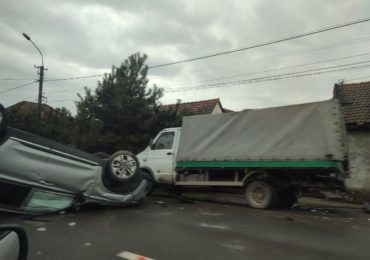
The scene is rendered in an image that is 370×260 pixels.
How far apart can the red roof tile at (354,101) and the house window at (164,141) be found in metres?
9.04

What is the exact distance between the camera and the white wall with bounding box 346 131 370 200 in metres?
19.1

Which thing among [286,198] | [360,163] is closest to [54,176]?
[286,198]

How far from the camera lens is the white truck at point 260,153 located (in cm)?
1136

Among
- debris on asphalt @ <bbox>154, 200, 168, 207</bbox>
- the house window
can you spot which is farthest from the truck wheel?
the house window

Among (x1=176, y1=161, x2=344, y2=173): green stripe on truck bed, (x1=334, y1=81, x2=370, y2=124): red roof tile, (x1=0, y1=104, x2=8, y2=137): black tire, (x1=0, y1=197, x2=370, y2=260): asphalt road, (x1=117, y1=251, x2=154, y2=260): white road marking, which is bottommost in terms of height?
(x1=117, y1=251, x2=154, y2=260): white road marking

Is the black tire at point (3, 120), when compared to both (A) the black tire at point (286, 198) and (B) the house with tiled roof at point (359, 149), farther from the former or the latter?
(B) the house with tiled roof at point (359, 149)

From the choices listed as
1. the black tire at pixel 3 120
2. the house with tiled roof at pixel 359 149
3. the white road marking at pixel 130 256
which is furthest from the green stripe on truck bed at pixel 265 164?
the house with tiled roof at pixel 359 149

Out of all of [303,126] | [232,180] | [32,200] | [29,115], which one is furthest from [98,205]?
[29,115]

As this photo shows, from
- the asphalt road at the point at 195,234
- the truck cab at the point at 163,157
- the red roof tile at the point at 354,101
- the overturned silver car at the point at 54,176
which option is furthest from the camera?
the red roof tile at the point at 354,101

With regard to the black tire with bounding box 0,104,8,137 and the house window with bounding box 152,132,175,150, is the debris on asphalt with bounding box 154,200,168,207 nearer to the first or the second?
the house window with bounding box 152,132,175,150

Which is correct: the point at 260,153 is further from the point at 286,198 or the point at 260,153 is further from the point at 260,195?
the point at 286,198

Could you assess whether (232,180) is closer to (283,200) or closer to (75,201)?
(283,200)

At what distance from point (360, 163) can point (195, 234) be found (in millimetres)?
13515

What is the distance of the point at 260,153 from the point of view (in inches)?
485
